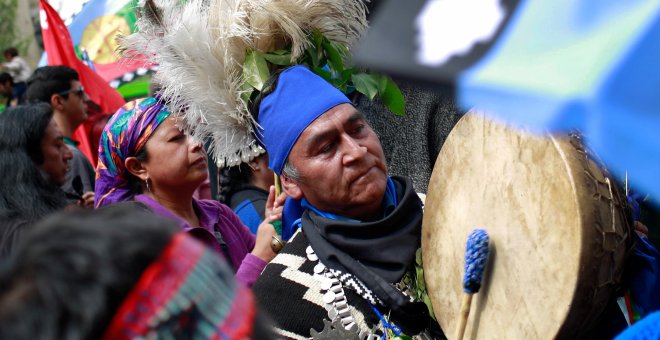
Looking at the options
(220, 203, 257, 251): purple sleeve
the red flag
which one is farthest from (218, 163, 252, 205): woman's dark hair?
the red flag

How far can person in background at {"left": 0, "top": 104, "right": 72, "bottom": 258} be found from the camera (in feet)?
9.44

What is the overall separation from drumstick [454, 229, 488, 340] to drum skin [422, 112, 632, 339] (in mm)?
33

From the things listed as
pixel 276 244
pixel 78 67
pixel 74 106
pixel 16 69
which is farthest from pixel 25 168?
pixel 16 69

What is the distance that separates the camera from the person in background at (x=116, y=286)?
3.09 feet

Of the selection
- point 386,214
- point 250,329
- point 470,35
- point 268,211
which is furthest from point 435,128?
point 250,329

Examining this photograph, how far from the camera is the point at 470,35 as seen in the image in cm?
125

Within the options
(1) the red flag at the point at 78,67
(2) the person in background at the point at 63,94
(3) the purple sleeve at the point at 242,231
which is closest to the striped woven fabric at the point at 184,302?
(3) the purple sleeve at the point at 242,231

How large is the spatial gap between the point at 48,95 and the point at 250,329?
488 cm

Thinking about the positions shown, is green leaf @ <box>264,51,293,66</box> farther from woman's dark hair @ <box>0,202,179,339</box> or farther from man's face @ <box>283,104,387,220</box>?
woman's dark hair @ <box>0,202,179,339</box>

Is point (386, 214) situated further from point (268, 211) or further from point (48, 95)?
point (48, 95)

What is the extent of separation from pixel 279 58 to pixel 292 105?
0.22m

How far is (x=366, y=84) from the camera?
288cm

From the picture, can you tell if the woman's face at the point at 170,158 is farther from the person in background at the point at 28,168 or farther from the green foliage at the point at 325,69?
the green foliage at the point at 325,69

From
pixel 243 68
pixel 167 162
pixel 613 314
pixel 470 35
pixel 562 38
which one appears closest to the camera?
pixel 562 38
